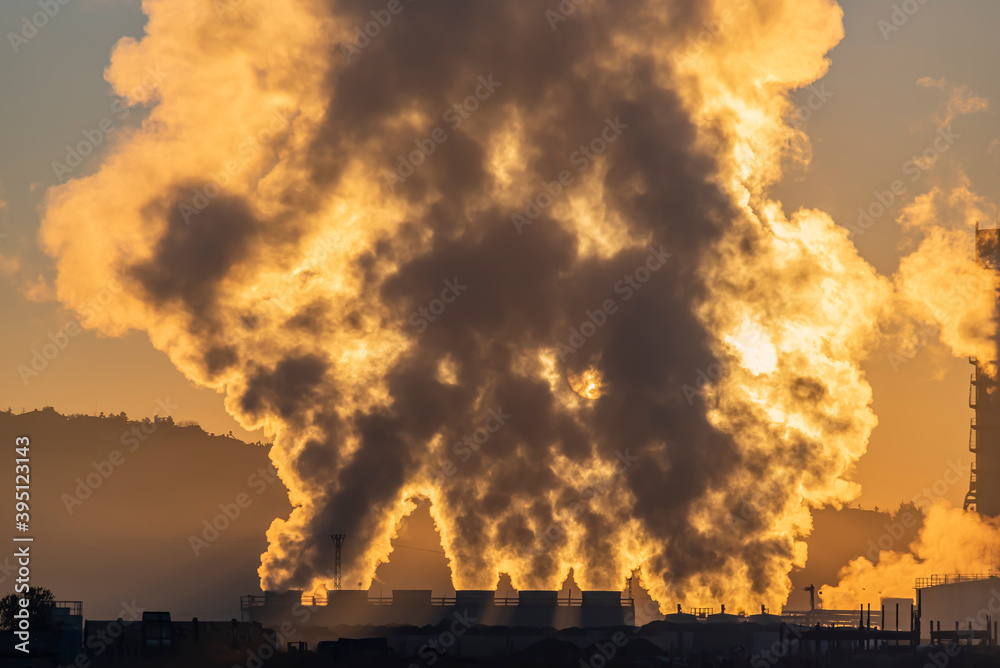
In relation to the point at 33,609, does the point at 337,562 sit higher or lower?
higher

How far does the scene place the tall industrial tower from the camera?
5157 inches

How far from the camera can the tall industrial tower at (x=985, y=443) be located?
131000 mm

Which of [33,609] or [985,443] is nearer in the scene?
[33,609]

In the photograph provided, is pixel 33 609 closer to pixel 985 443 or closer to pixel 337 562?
pixel 337 562

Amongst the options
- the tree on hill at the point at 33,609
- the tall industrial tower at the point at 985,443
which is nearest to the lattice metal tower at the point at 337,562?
the tree on hill at the point at 33,609

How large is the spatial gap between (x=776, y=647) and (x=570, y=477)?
20.2 m

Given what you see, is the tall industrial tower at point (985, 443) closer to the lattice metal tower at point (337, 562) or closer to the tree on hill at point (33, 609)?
the lattice metal tower at point (337, 562)

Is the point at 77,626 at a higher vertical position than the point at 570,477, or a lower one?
lower

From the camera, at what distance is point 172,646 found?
268ft

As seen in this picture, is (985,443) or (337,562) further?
(985,443)

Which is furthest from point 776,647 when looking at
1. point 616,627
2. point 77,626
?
point 77,626

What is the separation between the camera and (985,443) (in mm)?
132625

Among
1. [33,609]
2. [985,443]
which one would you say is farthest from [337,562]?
[985,443]

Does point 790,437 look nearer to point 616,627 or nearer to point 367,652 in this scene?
point 616,627
